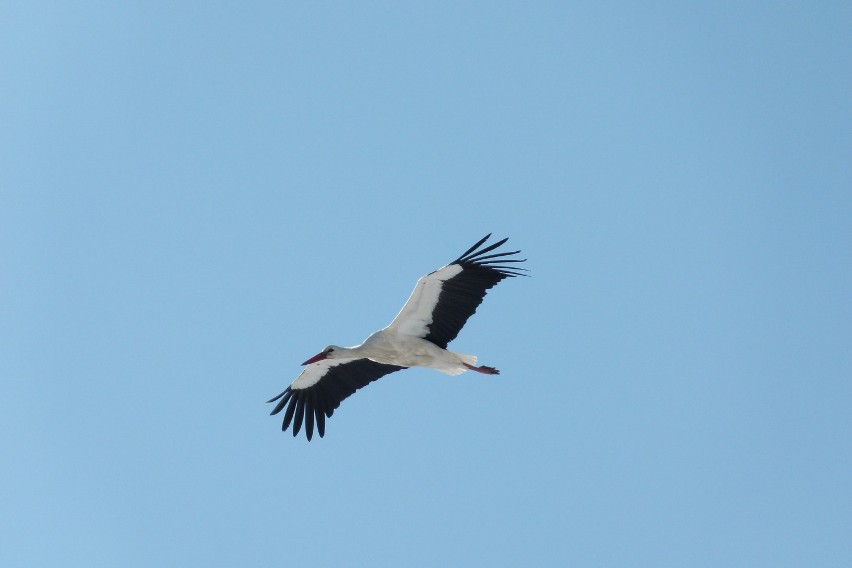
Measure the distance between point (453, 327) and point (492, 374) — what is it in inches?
32.5

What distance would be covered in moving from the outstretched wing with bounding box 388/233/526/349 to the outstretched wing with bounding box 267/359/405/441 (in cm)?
134

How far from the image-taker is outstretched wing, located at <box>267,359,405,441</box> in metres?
18.6

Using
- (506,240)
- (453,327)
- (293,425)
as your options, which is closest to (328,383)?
(293,425)

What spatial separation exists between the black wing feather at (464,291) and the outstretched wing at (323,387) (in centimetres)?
139

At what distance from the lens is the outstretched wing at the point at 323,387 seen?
18578mm

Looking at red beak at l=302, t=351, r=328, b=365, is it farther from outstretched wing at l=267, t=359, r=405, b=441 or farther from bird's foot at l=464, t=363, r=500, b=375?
bird's foot at l=464, t=363, r=500, b=375

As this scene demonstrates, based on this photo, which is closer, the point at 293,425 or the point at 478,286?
the point at 478,286

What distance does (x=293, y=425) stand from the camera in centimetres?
1862

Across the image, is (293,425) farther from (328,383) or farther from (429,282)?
(429,282)

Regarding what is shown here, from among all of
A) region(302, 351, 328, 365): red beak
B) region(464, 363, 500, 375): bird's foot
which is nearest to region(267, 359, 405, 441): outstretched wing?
region(302, 351, 328, 365): red beak

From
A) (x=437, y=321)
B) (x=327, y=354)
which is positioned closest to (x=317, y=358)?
(x=327, y=354)

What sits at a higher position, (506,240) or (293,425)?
(506,240)

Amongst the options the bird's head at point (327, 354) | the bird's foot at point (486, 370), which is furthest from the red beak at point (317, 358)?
the bird's foot at point (486, 370)

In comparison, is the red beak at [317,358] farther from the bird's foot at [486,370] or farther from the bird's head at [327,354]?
the bird's foot at [486,370]
